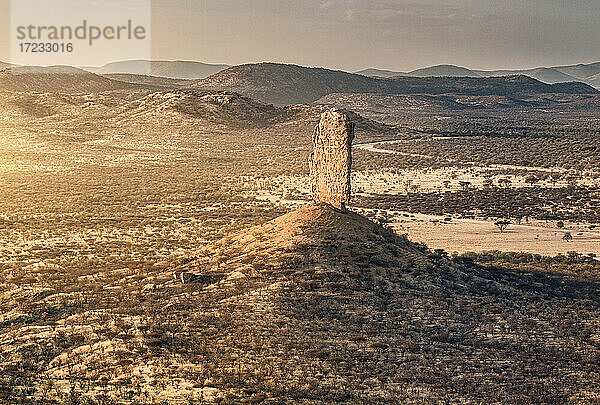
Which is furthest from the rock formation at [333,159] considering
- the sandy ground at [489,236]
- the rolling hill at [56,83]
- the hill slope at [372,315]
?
the rolling hill at [56,83]

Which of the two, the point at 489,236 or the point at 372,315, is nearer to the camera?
the point at 372,315

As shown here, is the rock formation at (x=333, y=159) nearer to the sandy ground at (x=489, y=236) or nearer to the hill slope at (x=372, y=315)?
the hill slope at (x=372, y=315)

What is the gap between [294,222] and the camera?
22.0 metres

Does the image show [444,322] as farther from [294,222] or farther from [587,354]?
[294,222]

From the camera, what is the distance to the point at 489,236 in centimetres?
3177

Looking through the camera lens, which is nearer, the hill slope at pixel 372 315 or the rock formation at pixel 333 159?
the hill slope at pixel 372 315

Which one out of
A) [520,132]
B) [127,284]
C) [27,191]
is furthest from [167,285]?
[520,132]

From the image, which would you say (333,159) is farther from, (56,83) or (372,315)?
(56,83)

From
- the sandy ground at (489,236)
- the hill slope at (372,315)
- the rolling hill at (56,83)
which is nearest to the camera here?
the hill slope at (372,315)

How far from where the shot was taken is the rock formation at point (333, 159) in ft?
71.9

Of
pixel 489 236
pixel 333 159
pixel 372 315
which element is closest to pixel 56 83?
pixel 489 236

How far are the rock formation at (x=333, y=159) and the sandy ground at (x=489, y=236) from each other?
8.56 m

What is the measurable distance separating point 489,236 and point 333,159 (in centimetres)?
1331

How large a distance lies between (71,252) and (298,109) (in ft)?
284
